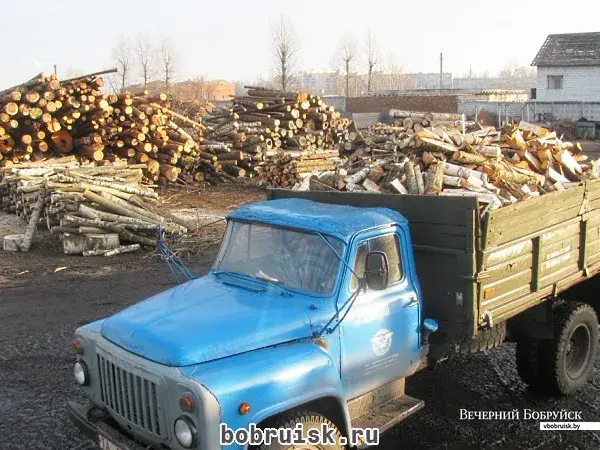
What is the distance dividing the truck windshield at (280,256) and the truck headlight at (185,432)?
56.1 inches

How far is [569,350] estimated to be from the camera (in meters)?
6.82

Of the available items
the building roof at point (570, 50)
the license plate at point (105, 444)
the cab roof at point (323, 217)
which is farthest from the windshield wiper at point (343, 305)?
the building roof at point (570, 50)

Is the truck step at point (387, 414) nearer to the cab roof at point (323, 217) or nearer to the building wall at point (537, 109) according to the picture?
the cab roof at point (323, 217)

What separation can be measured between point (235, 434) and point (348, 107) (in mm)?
48866

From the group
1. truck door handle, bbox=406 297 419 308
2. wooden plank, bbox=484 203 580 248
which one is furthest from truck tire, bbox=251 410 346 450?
wooden plank, bbox=484 203 580 248

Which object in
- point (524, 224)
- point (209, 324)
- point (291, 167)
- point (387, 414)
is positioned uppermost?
point (524, 224)

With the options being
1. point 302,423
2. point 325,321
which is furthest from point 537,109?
point 302,423

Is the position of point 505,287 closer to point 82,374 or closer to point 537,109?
point 82,374

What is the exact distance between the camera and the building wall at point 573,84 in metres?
45.3

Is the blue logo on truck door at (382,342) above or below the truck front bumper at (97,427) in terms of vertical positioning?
above

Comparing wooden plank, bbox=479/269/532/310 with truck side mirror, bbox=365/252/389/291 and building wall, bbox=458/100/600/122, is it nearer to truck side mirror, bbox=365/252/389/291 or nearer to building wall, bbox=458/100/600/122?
truck side mirror, bbox=365/252/389/291

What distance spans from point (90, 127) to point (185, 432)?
1763cm

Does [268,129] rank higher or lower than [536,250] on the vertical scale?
higher

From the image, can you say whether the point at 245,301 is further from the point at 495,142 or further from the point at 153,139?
the point at 153,139
